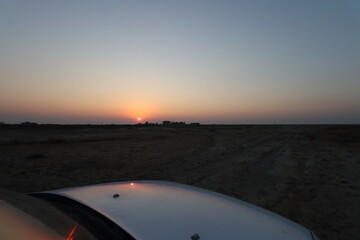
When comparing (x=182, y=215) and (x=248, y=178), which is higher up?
(x=182, y=215)

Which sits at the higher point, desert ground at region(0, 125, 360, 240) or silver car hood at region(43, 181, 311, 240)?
silver car hood at region(43, 181, 311, 240)

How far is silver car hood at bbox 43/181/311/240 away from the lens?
1.69m

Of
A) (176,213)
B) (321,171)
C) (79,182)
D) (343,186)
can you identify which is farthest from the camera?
(321,171)

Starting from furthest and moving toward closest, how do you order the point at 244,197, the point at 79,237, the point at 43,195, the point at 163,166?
the point at 163,166
the point at 244,197
the point at 43,195
the point at 79,237

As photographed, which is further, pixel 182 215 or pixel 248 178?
pixel 248 178

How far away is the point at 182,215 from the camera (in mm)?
1938

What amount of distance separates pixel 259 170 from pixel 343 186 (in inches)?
105

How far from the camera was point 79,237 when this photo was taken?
4.58 ft

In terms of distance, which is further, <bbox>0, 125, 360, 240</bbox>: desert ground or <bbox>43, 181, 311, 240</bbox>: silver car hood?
<bbox>0, 125, 360, 240</bbox>: desert ground

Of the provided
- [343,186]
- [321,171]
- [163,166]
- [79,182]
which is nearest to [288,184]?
[343,186]

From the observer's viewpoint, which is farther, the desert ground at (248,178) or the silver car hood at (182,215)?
the desert ground at (248,178)

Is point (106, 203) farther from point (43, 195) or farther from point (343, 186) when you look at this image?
point (343, 186)

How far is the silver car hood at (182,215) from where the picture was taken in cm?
169

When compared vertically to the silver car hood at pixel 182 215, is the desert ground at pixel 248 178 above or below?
below
